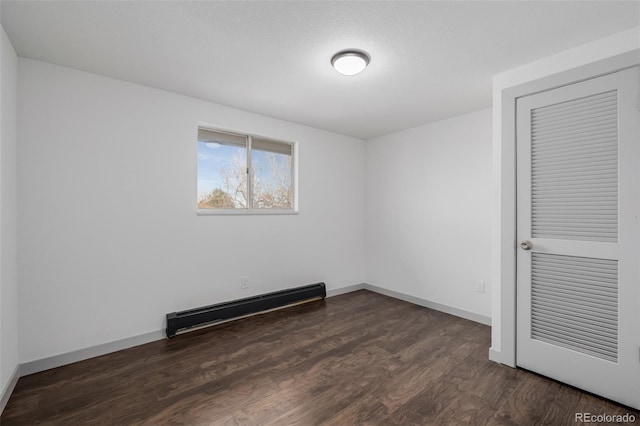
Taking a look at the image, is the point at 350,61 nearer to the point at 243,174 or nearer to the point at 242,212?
the point at 243,174

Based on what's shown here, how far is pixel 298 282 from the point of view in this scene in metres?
3.95

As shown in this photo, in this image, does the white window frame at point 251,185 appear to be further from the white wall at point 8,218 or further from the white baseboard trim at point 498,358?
the white baseboard trim at point 498,358

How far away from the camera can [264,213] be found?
3613mm

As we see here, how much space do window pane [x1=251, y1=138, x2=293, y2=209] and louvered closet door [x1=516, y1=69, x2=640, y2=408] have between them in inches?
104

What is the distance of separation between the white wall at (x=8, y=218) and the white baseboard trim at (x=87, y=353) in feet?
0.43

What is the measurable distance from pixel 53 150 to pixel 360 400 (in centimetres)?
303

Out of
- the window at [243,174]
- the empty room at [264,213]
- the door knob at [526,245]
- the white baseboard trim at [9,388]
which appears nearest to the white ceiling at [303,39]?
the empty room at [264,213]

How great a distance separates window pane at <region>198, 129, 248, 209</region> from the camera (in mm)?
3254

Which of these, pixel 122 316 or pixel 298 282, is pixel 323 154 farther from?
pixel 122 316

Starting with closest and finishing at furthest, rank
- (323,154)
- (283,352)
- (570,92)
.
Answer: (570,92) < (283,352) < (323,154)

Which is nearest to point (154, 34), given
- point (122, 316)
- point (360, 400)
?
point (122, 316)

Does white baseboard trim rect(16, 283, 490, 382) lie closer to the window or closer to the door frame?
the door frame

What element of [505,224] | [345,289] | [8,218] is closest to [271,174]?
[345,289]

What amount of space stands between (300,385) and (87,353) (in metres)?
1.87
